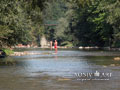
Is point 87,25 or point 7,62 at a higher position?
point 87,25

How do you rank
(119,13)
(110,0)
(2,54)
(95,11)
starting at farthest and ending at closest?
(95,11), (110,0), (119,13), (2,54)

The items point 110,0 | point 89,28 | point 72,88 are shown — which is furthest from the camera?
point 89,28

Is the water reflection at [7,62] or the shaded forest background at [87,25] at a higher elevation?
the shaded forest background at [87,25]

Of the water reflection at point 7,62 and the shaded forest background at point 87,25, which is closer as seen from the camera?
the water reflection at point 7,62

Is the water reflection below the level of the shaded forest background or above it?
below

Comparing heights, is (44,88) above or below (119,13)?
below

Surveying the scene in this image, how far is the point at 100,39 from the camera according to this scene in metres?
101

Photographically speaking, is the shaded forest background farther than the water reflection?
Yes

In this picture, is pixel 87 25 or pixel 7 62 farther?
pixel 87 25

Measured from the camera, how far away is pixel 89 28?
352 ft

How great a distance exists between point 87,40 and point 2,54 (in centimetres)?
6177

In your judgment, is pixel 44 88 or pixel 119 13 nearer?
pixel 44 88

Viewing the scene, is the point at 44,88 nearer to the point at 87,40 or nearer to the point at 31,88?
the point at 31,88

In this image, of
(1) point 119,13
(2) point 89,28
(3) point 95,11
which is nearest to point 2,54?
(1) point 119,13
